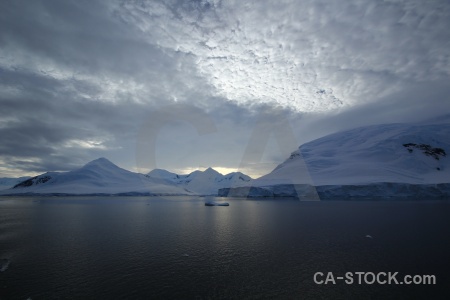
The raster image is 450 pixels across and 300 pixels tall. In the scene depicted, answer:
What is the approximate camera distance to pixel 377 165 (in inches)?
4284

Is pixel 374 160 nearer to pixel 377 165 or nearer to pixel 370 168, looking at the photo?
pixel 377 165

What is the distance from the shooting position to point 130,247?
2327 cm

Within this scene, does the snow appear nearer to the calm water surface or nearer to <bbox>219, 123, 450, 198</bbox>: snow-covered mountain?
<bbox>219, 123, 450, 198</bbox>: snow-covered mountain

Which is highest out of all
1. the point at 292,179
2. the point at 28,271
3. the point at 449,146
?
the point at 449,146

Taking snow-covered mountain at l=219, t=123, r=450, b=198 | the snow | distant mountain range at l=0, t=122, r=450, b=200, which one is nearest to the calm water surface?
distant mountain range at l=0, t=122, r=450, b=200

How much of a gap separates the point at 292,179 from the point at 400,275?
3910 inches

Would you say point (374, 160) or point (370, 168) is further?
point (374, 160)

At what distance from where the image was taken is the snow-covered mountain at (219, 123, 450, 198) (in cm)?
8925

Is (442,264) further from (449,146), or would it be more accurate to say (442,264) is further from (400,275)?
(449,146)

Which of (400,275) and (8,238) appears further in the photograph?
(8,238)

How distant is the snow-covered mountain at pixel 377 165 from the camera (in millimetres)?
89250

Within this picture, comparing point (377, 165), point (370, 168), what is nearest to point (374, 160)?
point (377, 165)

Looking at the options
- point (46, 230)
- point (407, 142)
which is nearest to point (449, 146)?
point (407, 142)

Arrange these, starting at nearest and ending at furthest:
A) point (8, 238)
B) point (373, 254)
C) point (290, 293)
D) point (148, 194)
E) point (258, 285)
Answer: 1. point (290, 293)
2. point (258, 285)
3. point (373, 254)
4. point (8, 238)
5. point (148, 194)
